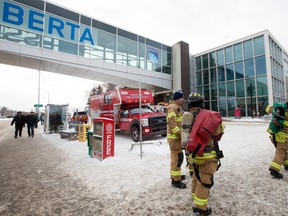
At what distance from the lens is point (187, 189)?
3.45 metres

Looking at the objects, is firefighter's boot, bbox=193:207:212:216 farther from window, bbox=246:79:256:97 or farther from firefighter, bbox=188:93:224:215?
window, bbox=246:79:256:97

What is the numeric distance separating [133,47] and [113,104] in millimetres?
11550

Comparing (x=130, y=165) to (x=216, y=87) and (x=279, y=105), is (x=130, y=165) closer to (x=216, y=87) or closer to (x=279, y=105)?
(x=279, y=105)

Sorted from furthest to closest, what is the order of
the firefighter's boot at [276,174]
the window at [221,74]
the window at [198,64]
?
the window at [198,64] → the window at [221,74] → the firefighter's boot at [276,174]

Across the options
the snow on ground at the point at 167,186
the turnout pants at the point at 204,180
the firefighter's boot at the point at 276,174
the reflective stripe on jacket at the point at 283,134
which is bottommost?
the snow on ground at the point at 167,186

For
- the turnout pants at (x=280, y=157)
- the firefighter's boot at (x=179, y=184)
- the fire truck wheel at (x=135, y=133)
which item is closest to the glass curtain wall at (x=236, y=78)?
the fire truck wheel at (x=135, y=133)

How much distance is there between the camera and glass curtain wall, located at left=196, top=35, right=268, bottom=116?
Answer: 20312 millimetres

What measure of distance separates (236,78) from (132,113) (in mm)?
18146

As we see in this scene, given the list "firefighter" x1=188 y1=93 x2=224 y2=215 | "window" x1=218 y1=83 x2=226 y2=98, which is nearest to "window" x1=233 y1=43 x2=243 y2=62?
"window" x1=218 y1=83 x2=226 y2=98

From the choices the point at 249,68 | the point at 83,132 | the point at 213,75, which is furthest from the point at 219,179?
the point at 213,75

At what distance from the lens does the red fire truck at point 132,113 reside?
28.8 feet

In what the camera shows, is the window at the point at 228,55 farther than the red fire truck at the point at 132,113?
Yes

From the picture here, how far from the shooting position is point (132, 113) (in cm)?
1005

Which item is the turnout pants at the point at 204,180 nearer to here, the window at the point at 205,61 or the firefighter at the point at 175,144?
the firefighter at the point at 175,144
